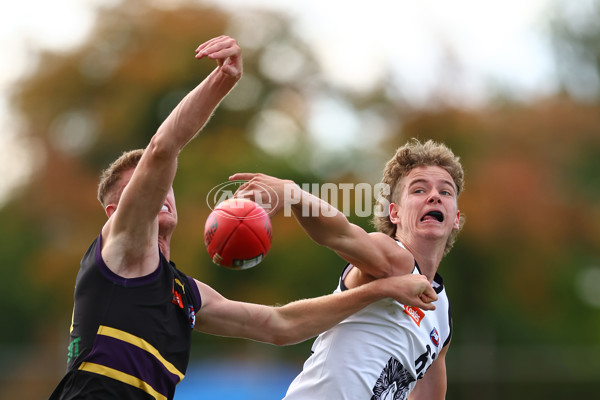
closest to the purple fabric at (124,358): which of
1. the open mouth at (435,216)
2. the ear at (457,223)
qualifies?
the open mouth at (435,216)

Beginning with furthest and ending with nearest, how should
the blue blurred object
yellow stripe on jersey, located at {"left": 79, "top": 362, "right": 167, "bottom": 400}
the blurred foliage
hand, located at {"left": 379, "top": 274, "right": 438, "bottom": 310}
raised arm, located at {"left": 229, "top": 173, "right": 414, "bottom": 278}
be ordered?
the blurred foliage, the blue blurred object, hand, located at {"left": 379, "top": 274, "right": 438, "bottom": 310}, raised arm, located at {"left": 229, "top": 173, "right": 414, "bottom": 278}, yellow stripe on jersey, located at {"left": 79, "top": 362, "right": 167, "bottom": 400}

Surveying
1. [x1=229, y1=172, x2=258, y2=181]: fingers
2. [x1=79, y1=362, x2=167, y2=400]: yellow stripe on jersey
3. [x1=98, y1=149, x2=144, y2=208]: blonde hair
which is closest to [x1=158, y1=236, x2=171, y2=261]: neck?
[x1=98, y1=149, x2=144, y2=208]: blonde hair

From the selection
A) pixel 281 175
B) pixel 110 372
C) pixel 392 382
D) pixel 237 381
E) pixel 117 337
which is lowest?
pixel 110 372

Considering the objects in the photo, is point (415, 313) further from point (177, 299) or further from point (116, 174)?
point (116, 174)

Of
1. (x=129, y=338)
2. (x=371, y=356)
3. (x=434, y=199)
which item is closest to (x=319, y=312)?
(x=371, y=356)

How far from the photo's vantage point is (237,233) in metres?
5.37

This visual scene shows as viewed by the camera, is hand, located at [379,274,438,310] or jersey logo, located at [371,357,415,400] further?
jersey logo, located at [371,357,415,400]

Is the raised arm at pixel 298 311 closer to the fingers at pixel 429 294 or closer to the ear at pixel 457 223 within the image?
the fingers at pixel 429 294

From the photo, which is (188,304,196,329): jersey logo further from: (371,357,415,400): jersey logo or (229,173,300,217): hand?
(371,357,415,400): jersey logo

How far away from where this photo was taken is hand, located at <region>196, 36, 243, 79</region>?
15.1 ft

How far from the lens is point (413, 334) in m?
6.01

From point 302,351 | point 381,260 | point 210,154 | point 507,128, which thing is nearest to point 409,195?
point 381,260

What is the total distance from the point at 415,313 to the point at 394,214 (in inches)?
33.0

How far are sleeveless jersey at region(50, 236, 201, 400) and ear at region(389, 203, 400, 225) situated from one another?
2.13 meters
